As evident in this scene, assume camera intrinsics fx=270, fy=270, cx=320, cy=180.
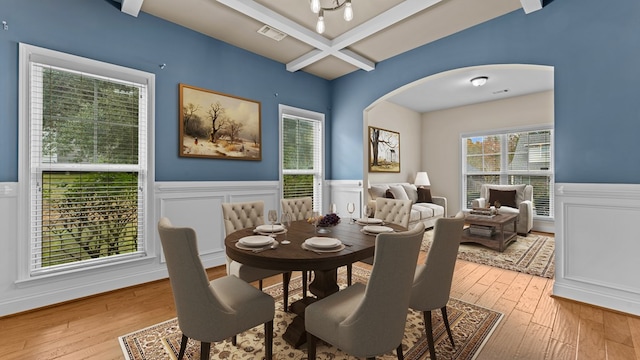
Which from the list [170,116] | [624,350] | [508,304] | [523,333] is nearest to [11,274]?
[170,116]

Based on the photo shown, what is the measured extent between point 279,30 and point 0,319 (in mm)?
3692

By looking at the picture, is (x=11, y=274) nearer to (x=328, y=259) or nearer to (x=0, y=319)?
(x=0, y=319)

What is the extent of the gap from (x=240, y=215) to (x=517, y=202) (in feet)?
18.2

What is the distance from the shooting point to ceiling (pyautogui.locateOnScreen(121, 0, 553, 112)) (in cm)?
275

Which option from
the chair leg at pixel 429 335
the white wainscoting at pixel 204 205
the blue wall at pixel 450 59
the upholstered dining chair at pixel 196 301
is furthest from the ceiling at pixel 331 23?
the chair leg at pixel 429 335

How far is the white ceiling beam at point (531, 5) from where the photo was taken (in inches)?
103

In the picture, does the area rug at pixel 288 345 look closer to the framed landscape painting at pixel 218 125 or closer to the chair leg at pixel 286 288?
the chair leg at pixel 286 288

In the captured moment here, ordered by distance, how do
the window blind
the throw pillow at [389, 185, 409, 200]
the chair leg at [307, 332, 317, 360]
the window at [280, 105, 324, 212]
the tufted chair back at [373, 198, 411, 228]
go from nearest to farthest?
the chair leg at [307, 332, 317, 360]
the window blind
the tufted chair back at [373, 198, 411, 228]
the window at [280, 105, 324, 212]
the throw pillow at [389, 185, 409, 200]

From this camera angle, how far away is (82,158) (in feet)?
8.61

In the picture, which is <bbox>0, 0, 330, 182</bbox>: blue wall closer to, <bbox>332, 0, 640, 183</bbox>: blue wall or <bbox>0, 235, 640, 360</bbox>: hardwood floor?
<bbox>0, 235, 640, 360</bbox>: hardwood floor

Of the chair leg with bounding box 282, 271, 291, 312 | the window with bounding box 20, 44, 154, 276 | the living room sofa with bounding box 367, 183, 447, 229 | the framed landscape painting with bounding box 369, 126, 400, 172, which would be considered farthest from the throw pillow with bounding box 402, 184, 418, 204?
the window with bounding box 20, 44, 154, 276

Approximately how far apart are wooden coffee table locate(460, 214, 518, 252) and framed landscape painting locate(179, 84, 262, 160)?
11.9 feet

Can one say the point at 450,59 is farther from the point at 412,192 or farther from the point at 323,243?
the point at 412,192

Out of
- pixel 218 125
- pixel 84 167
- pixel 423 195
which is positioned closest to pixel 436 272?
pixel 218 125
